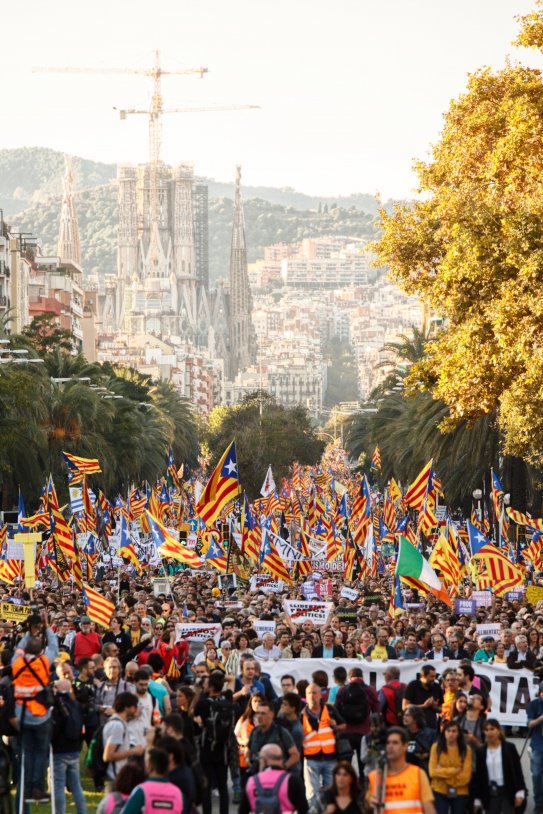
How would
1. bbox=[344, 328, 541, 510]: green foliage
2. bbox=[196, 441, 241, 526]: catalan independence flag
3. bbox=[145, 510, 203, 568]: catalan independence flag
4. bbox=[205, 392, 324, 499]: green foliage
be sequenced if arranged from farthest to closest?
bbox=[205, 392, 324, 499]: green foliage < bbox=[344, 328, 541, 510]: green foliage < bbox=[196, 441, 241, 526]: catalan independence flag < bbox=[145, 510, 203, 568]: catalan independence flag

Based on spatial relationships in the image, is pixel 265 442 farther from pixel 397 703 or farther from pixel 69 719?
pixel 69 719

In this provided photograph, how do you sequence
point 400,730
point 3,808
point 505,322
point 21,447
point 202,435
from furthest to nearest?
point 202,435, point 21,447, point 505,322, point 3,808, point 400,730

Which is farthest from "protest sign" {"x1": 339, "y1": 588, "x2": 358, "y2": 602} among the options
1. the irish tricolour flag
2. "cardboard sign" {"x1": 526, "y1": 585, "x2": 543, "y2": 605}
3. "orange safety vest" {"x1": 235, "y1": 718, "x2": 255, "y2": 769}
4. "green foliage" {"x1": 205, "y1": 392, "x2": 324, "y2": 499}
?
"green foliage" {"x1": 205, "y1": 392, "x2": 324, "y2": 499}

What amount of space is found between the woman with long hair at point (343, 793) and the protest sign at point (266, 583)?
72.3 ft

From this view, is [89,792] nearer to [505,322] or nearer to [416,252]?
[505,322]

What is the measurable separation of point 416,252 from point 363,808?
26.7 m

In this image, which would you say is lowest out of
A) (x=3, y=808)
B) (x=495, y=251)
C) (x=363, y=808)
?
(x=3, y=808)

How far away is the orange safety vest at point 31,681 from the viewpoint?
13797 millimetres

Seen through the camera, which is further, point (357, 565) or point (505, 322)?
point (357, 565)

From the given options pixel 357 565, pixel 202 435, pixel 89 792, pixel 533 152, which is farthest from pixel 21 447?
pixel 202 435

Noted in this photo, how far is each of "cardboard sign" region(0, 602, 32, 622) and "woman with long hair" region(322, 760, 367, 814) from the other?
36.2 ft

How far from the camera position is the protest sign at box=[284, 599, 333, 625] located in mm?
23266

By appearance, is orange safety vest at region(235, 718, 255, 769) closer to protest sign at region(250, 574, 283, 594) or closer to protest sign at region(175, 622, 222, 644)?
protest sign at region(175, 622, 222, 644)

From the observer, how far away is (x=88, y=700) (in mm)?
15172
